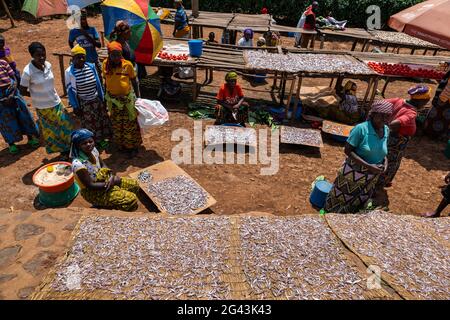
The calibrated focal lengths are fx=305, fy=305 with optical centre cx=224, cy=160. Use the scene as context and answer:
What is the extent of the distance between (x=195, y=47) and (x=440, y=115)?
6.74 meters

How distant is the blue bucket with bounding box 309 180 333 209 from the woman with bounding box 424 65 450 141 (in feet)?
15.0

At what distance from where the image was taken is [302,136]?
7.38 metres

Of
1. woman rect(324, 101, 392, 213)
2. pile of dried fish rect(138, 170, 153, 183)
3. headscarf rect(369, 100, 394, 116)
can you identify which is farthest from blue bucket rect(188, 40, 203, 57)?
headscarf rect(369, 100, 394, 116)

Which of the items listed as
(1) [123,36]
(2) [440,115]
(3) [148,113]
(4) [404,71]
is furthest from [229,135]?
(4) [404,71]

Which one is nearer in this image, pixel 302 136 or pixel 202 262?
pixel 202 262

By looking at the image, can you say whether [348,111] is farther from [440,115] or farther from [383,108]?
[383,108]

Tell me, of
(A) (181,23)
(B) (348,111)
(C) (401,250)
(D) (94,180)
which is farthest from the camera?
(A) (181,23)

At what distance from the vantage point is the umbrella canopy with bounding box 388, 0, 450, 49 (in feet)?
20.4

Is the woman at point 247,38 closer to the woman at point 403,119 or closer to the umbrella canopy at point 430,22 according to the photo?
the umbrella canopy at point 430,22

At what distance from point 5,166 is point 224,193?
424 centimetres

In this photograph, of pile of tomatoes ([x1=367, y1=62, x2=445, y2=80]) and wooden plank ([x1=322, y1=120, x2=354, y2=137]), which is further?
pile of tomatoes ([x1=367, y1=62, x2=445, y2=80])

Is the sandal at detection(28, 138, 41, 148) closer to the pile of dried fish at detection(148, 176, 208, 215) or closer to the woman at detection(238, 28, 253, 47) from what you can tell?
the pile of dried fish at detection(148, 176, 208, 215)

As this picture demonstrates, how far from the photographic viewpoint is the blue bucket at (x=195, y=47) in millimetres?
8555

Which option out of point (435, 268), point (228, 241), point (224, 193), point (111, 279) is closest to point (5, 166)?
point (224, 193)
